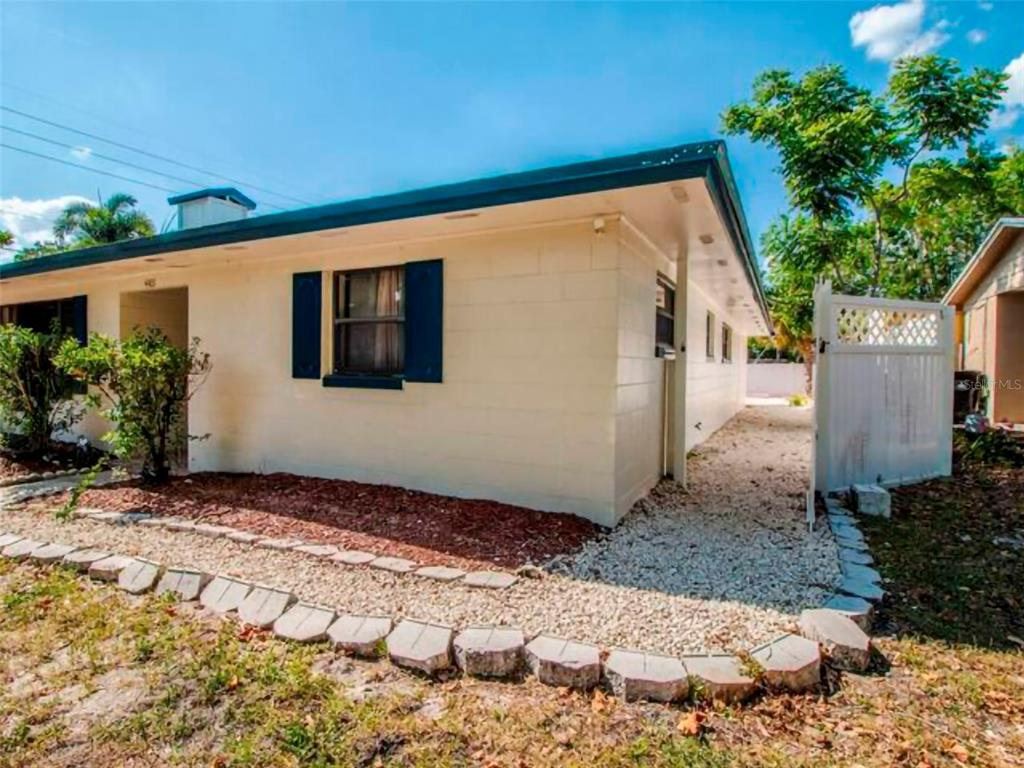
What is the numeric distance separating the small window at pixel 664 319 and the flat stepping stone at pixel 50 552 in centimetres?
537

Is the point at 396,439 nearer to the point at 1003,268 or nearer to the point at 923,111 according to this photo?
the point at 923,111

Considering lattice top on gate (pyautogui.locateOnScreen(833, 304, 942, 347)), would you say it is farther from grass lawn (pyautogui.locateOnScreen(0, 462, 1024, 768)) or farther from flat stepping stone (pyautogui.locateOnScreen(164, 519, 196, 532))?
flat stepping stone (pyautogui.locateOnScreen(164, 519, 196, 532))

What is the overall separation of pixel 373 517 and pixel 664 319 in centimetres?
406

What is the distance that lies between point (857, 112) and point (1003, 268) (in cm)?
434

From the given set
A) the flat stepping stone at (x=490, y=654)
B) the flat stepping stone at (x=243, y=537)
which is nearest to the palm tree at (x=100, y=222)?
the flat stepping stone at (x=243, y=537)

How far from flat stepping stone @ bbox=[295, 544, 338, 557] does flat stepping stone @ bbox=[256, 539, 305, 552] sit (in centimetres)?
8

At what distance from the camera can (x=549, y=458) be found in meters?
4.72

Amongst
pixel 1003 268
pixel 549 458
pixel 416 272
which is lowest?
pixel 549 458

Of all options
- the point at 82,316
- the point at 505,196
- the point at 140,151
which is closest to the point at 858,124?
the point at 505,196

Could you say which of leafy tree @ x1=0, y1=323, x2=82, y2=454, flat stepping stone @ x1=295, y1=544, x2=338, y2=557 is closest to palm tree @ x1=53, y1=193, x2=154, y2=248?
leafy tree @ x1=0, y1=323, x2=82, y2=454

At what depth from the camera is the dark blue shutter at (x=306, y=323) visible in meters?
5.88

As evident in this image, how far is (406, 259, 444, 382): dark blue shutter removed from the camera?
5133 millimetres

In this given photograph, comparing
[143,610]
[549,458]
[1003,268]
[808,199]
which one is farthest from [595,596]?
[1003,268]

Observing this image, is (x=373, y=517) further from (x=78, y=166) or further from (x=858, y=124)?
(x=78, y=166)
